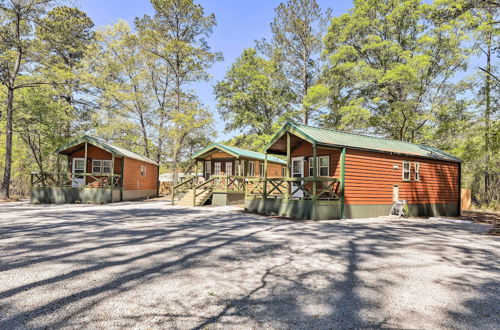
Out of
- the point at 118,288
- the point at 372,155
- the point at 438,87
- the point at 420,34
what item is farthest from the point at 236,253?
the point at 420,34

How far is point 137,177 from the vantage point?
83.4 ft

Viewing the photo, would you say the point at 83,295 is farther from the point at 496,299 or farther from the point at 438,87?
the point at 438,87

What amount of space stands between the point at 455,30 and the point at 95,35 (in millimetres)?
33408

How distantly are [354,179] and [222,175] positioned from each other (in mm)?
Answer: 9052

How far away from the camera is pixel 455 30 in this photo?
76.7 feet

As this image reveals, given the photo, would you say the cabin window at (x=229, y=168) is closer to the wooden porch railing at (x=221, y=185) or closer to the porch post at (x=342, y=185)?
the wooden porch railing at (x=221, y=185)

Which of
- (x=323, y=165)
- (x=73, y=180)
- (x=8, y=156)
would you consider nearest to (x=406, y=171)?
(x=323, y=165)

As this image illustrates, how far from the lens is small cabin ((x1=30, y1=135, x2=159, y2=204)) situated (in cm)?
1952

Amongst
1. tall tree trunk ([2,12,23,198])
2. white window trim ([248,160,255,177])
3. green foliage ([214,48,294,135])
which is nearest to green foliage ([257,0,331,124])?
green foliage ([214,48,294,135])

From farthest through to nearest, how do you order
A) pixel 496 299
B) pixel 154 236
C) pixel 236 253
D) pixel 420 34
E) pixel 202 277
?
1. pixel 420 34
2. pixel 154 236
3. pixel 236 253
4. pixel 202 277
5. pixel 496 299

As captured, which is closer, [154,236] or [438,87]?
[154,236]

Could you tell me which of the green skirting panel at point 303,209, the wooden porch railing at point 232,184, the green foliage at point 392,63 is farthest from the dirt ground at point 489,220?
the wooden porch railing at point 232,184

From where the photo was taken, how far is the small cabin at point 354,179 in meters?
13.0

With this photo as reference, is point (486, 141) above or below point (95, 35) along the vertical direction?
below
